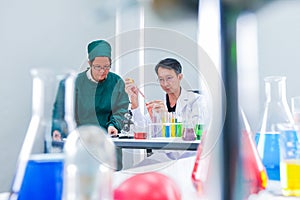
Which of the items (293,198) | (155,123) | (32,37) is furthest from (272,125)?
(32,37)

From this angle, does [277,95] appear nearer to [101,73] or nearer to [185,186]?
[185,186]

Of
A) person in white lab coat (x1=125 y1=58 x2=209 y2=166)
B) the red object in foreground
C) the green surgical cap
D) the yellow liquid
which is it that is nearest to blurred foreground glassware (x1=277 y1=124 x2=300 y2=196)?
the yellow liquid

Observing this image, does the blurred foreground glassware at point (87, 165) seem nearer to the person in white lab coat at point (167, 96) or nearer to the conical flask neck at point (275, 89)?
the conical flask neck at point (275, 89)

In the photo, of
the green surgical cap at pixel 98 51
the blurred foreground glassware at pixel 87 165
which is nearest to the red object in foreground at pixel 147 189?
the blurred foreground glassware at pixel 87 165

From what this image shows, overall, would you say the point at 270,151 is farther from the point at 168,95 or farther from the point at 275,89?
the point at 168,95

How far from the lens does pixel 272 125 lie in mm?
563

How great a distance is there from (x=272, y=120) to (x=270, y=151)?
0.24ft

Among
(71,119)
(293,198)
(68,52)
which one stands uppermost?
(68,52)

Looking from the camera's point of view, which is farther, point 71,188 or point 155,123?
point 155,123

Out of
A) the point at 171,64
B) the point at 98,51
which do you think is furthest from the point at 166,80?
the point at 98,51

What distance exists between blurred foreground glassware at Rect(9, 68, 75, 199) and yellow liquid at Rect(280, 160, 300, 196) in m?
0.33

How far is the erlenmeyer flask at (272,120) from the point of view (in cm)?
51

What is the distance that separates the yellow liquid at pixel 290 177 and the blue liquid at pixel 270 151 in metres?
0.02

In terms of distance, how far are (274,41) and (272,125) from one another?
25 cm
